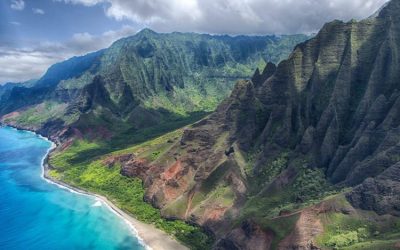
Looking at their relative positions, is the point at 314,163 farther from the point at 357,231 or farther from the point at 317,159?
the point at 357,231

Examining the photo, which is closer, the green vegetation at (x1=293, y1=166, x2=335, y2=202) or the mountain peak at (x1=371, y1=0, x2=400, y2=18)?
the green vegetation at (x1=293, y1=166, x2=335, y2=202)

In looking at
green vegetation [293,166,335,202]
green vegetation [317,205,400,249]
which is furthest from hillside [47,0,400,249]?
green vegetation [293,166,335,202]

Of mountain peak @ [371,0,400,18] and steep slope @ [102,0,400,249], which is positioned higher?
mountain peak @ [371,0,400,18]

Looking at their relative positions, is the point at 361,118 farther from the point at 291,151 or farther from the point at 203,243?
the point at 203,243

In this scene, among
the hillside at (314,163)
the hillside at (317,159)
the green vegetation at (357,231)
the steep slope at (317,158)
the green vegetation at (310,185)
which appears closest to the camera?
the green vegetation at (357,231)

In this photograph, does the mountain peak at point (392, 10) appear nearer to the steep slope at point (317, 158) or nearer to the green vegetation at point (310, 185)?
the steep slope at point (317, 158)

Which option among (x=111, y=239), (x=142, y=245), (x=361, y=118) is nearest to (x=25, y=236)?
(x=111, y=239)

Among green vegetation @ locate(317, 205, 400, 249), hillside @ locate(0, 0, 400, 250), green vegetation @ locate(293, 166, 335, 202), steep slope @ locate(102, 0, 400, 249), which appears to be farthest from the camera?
green vegetation @ locate(293, 166, 335, 202)

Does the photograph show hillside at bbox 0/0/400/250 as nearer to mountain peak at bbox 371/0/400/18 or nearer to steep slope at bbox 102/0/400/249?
steep slope at bbox 102/0/400/249

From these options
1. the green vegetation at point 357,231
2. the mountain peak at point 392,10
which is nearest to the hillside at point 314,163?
the green vegetation at point 357,231
